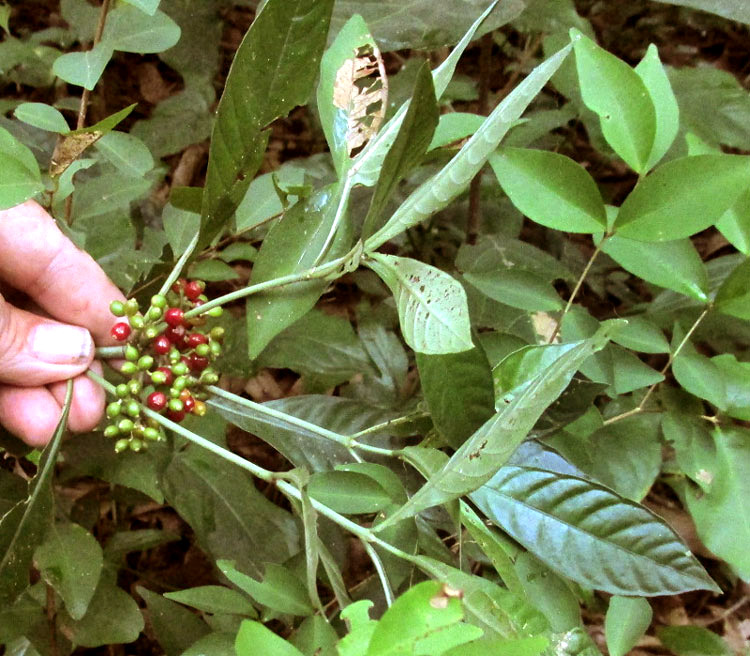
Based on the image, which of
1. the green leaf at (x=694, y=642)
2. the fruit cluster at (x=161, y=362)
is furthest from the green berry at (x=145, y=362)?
the green leaf at (x=694, y=642)

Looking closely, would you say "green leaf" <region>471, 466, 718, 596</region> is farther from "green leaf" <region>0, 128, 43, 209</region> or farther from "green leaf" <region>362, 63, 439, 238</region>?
"green leaf" <region>0, 128, 43, 209</region>

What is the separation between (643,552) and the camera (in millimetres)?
557

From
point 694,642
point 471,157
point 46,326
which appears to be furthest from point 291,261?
point 694,642

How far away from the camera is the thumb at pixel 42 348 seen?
793 millimetres

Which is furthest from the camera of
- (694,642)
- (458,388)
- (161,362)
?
(694,642)

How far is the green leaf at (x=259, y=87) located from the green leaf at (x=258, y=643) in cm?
39

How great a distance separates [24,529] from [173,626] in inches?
12.6

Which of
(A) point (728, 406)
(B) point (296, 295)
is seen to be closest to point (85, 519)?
(B) point (296, 295)

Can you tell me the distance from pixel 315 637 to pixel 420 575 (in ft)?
0.40

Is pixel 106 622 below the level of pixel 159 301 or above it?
below

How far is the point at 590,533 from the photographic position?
568mm

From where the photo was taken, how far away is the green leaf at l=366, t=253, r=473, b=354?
443mm

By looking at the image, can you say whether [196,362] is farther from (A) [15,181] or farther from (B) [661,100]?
(B) [661,100]

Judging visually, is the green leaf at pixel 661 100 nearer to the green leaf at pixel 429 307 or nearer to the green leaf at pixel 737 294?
the green leaf at pixel 737 294
